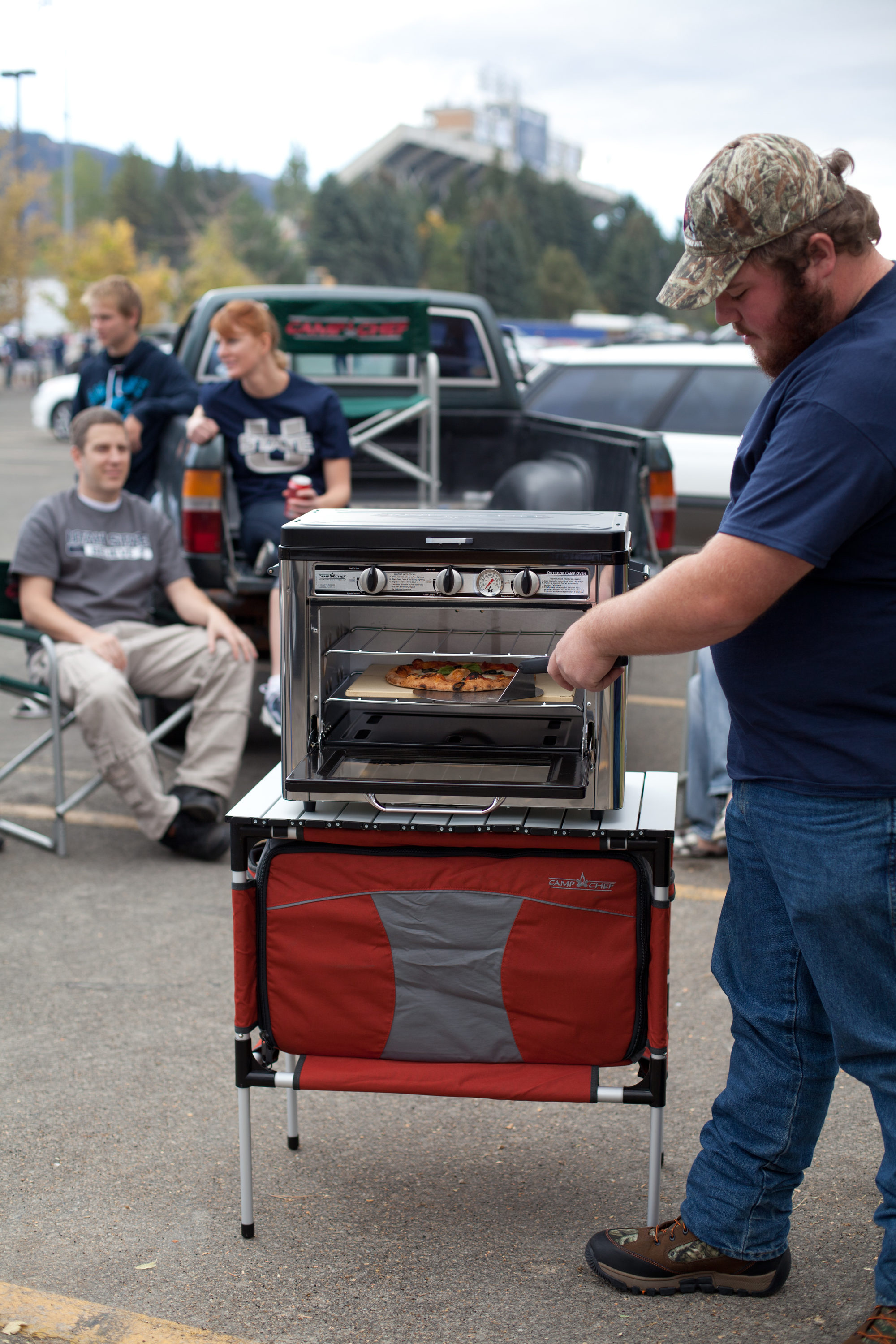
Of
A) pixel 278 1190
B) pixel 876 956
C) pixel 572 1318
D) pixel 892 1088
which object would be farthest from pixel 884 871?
pixel 278 1190

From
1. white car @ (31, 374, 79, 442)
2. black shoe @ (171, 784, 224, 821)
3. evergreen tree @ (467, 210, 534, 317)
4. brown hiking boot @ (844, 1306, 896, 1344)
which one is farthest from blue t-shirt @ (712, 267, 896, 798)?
evergreen tree @ (467, 210, 534, 317)

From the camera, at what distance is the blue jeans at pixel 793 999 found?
212cm

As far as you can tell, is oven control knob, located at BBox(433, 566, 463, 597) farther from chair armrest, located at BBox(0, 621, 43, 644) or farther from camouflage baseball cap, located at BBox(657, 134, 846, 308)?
chair armrest, located at BBox(0, 621, 43, 644)

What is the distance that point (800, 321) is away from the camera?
2.04 meters

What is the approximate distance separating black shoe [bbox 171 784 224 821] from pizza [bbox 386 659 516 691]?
7.73 ft

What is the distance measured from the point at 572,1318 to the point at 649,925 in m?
0.75

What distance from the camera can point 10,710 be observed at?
276 inches

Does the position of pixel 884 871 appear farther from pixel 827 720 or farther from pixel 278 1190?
pixel 278 1190

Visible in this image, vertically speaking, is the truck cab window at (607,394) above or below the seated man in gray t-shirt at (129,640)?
above

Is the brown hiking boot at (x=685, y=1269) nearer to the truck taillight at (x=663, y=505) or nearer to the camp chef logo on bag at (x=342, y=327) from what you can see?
the truck taillight at (x=663, y=505)

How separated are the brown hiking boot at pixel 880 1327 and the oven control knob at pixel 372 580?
1.55m

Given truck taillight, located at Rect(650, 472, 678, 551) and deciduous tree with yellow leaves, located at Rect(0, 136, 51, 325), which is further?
deciduous tree with yellow leaves, located at Rect(0, 136, 51, 325)

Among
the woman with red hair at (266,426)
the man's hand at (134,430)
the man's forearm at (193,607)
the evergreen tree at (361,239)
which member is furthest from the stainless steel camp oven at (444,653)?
the evergreen tree at (361,239)

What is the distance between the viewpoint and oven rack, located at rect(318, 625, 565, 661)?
8.35ft
